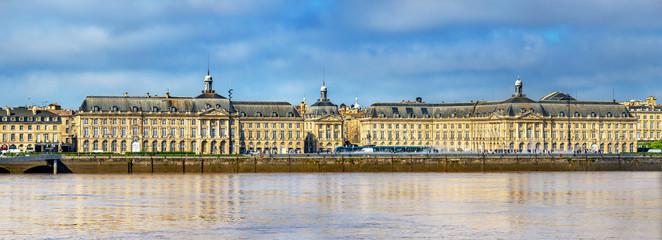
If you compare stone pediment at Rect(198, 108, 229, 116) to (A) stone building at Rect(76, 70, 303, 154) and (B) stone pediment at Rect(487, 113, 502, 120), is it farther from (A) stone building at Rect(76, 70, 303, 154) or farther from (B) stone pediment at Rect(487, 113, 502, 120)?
(B) stone pediment at Rect(487, 113, 502, 120)

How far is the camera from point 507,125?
536 feet

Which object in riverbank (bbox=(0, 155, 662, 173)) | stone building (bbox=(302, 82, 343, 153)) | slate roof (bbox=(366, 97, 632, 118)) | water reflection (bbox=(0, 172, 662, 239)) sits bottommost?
water reflection (bbox=(0, 172, 662, 239))

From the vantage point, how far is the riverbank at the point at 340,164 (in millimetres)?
105250

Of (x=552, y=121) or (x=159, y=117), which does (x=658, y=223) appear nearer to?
(x=159, y=117)

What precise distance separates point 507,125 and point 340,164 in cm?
5912

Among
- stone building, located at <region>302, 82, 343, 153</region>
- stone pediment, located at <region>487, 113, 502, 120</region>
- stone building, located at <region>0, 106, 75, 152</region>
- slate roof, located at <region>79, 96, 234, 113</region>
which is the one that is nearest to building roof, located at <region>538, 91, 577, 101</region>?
stone pediment, located at <region>487, 113, 502, 120</region>

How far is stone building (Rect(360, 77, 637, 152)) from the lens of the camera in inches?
6481

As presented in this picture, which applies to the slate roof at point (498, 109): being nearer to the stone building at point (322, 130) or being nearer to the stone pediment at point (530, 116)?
the stone pediment at point (530, 116)

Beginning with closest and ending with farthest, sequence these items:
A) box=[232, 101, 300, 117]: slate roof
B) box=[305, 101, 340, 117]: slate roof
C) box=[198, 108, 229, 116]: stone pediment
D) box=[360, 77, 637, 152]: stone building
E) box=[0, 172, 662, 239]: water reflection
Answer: box=[0, 172, 662, 239]: water reflection → box=[198, 108, 229, 116]: stone pediment → box=[232, 101, 300, 117]: slate roof → box=[360, 77, 637, 152]: stone building → box=[305, 101, 340, 117]: slate roof

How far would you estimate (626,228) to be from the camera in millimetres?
49312

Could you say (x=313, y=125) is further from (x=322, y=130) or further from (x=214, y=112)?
(x=214, y=112)

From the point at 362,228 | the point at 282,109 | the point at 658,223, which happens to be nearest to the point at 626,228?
the point at 658,223

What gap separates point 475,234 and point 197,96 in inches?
4341

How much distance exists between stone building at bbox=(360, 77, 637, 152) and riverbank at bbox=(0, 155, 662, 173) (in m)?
44.5
